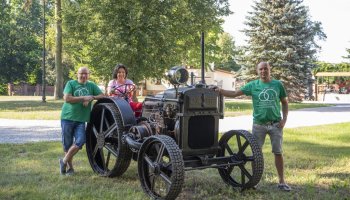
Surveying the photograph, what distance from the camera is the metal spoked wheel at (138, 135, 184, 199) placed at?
4.73 m

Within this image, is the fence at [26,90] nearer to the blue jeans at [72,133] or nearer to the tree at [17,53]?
the tree at [17,53]

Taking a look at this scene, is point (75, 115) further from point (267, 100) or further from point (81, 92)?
point (267, 100)

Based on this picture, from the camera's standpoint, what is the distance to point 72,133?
646 centimetres

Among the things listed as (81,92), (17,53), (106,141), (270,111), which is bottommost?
(106,141)

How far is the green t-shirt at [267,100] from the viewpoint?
5.72 meters

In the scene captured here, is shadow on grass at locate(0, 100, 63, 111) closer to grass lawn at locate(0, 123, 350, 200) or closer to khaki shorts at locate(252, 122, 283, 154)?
grass lawn at locate(0, 123, 350, 200)

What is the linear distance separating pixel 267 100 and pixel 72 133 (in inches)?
114

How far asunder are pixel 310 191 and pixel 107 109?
3.08 m

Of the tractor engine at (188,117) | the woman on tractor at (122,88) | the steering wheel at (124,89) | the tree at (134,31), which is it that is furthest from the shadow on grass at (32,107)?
the tractor engine at (188,117)

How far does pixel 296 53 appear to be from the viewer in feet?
106

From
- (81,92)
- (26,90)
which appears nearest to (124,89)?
(81,92)

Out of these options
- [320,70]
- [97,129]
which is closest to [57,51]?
[97,129]

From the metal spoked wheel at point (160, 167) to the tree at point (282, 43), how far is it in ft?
91.0

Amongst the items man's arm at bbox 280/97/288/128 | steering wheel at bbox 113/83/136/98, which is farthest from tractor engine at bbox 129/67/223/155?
steering wheel at bbox 113/83/136/98
